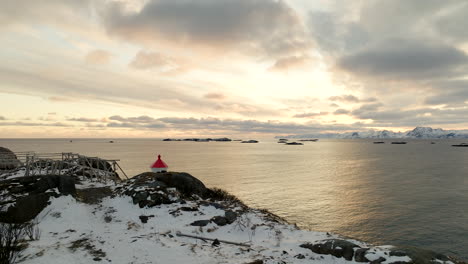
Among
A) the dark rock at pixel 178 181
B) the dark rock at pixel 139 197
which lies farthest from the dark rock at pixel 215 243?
the dark rock at pixel 178 181

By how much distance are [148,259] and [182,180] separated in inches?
425

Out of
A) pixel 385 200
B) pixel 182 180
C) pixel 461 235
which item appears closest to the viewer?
pixel 461 235

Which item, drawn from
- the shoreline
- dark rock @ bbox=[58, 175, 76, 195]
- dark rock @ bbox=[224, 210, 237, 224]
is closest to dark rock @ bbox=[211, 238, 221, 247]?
the shoreline

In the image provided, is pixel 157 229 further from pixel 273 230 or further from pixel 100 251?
pixel 273 230

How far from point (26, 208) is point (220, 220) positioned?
37.7 ft

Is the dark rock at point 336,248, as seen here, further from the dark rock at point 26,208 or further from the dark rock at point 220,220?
the dark rock at point 26,208

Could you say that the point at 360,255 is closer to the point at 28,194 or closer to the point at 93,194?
the point at 93,194

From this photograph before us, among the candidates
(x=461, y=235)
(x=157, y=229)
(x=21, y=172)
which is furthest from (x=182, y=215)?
(x=461, y=235)

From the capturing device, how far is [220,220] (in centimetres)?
1445

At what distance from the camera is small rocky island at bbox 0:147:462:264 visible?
9758mm

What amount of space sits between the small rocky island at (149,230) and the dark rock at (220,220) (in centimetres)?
6

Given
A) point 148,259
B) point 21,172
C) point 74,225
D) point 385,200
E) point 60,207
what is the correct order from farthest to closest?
1. point 385,200
2. point 21,172
3. point 60,207
4. point 74,225
5. point 148,259

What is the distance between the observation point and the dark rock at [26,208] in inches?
511

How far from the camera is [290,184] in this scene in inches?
1591
